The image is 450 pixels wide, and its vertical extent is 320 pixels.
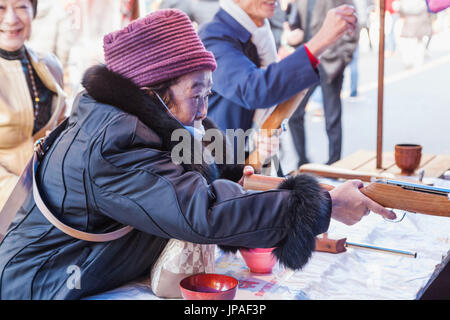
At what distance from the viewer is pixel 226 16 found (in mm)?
2301

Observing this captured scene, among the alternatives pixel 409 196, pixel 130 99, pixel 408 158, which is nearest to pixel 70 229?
pixel 130 99

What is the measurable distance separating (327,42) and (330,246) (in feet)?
2.83

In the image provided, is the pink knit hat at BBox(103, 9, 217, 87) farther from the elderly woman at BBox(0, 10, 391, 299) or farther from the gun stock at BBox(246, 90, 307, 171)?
the gun stock at BBox(246, 90, 307, 171)

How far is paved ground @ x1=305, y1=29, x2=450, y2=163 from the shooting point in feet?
17.4

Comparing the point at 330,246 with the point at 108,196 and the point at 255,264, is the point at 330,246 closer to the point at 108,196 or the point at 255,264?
the point at 255,264

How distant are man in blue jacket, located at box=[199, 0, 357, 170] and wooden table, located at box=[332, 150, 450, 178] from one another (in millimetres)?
565

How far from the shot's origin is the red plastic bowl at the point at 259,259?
4.56ft

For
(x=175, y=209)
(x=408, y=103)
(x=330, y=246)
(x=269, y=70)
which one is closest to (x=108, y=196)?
(x=175, y=209)

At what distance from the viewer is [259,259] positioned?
1396 millimetres

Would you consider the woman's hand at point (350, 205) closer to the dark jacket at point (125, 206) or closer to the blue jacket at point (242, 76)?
the dark jacket at point (125, 206)

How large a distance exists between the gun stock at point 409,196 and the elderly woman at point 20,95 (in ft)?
4.91

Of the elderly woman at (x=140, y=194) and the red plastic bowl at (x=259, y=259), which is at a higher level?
the elderly woman at (x=140, y=194)

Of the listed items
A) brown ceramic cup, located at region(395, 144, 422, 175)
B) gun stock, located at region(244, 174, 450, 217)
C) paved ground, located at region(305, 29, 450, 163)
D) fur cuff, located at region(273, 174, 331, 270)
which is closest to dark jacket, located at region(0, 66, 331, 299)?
fur cuff, located at region(273, 174, 331, 270)

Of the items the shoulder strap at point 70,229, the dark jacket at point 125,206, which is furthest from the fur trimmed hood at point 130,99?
the shoulder strap at point 70,229
